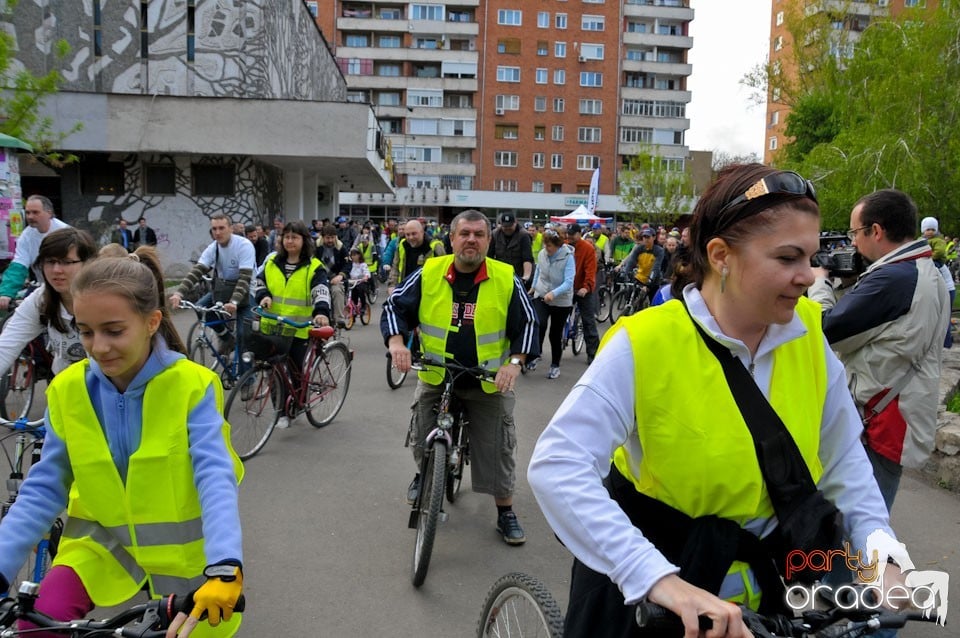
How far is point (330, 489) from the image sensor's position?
5.93 m

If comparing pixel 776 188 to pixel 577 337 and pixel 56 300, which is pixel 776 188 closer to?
pixel 56 300

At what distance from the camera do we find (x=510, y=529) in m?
5.04

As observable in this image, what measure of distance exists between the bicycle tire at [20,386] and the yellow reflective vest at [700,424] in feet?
23.2

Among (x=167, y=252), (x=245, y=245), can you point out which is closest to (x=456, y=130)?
(x=167, y=252)

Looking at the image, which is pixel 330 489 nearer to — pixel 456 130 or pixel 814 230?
pixel 814 230

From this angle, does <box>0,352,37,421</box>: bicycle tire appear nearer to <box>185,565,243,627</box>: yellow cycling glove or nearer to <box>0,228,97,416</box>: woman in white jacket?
<box>0,228,97,416</box>: woman in white jacket

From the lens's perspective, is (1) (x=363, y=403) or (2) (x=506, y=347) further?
(1) (x=363, y=403)

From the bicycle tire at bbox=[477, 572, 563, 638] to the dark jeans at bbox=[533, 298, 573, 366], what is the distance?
8046 mm

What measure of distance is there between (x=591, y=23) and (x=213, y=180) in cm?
5657

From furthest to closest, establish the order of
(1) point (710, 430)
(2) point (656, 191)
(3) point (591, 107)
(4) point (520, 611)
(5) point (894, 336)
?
(3) point (591, 107) < (2) point (656, 191) < (5) point (894, 336) < (4) point (520, 611) < (1) point (710, 430)

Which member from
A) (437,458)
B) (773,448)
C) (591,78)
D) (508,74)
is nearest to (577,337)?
(437,458)

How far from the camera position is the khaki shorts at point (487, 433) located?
5.07m

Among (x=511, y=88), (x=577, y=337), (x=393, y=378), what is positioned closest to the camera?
(x=393, y=378)

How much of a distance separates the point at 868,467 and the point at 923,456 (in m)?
1.87
